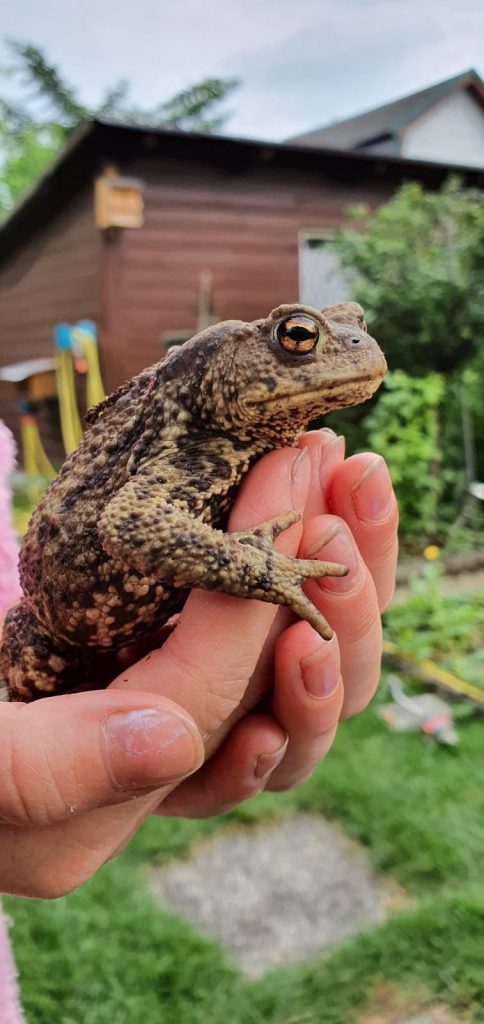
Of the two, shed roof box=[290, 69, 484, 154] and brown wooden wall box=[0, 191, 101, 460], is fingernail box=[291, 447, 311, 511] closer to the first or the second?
shed roof box=[290, 69, 484, 154]

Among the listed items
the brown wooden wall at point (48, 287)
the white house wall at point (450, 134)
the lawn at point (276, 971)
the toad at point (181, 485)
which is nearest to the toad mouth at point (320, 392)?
the toad at point (181, 485)

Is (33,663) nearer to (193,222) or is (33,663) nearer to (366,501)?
(366,501)

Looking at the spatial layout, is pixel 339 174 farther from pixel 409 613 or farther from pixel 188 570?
pixel 188 570

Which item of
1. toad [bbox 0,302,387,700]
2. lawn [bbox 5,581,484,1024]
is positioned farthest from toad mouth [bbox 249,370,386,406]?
lawn [bbox 5,581,484,1024]

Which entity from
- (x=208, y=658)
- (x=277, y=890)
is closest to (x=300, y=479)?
(x=208, y=658)

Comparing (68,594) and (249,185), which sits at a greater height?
(249,185)

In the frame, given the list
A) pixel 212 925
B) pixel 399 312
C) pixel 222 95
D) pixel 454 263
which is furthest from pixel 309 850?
pixel 222 95
